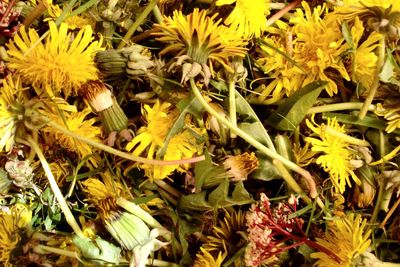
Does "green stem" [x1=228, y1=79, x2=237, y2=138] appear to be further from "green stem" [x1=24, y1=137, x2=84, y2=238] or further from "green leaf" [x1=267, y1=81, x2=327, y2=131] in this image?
"green stem" [x1=24, y1=137, x2=84, y2=238]

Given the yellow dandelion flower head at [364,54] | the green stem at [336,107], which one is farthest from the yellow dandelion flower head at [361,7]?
the green stem at [336,107]

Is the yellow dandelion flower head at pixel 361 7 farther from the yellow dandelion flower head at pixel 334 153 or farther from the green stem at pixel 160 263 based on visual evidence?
the green stem at pixel 160 263

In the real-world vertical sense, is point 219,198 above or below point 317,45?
below

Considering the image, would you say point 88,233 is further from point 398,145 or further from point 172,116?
point 398,145

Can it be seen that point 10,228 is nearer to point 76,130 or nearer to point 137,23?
point 76,130

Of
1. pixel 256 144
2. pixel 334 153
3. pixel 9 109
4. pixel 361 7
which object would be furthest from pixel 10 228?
pixel 361 7

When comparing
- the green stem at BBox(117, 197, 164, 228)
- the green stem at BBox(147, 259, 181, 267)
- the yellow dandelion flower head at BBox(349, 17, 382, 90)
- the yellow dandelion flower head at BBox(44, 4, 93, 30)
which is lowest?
the green stem at BBox(147, 259, 181, 267)

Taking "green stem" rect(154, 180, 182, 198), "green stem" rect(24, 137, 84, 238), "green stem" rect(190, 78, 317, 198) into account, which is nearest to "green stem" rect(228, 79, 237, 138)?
"green stem" rect(190, 78, 317, 198)
